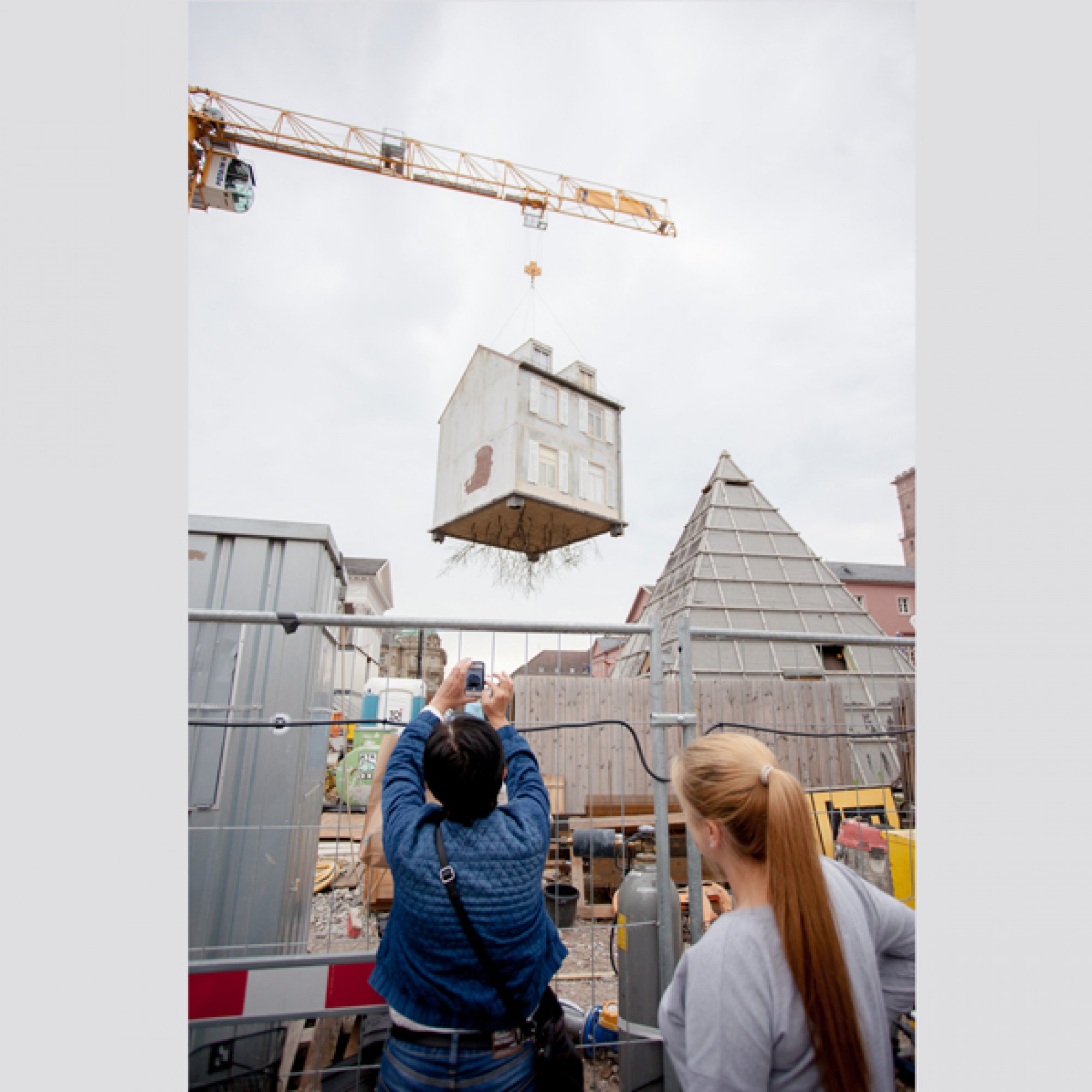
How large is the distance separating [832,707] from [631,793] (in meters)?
3.03

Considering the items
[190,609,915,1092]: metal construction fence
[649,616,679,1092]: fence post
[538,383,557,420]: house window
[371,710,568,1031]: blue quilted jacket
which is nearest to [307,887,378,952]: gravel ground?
[190,609,915,1092]: metal construction fence

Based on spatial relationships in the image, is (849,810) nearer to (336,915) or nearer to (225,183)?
(336,915)

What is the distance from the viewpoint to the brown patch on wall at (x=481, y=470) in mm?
7184

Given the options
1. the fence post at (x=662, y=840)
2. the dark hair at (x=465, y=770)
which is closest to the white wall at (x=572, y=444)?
the fence post at (x=662, y=840)

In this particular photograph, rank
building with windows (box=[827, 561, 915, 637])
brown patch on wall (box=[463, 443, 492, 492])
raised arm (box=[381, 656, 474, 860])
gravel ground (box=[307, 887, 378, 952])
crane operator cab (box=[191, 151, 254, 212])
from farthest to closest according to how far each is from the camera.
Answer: building with windows (box=[827, 561, 915, 637]) < crane operator cab (box=[191, 151, 254, 212]) < brown patch on wall (box=[463, 443, 492, 492]) < gravel ground (box=[307, 887, 378, 952]) < raised arm (box=[381, 656, 474, 860])

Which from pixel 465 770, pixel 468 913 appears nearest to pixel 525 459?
pixel 465 770

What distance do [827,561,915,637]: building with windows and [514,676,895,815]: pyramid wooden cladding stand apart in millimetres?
33216

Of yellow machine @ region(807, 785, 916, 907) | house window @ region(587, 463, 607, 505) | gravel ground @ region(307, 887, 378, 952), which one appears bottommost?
gravel ground @ region(307, 887, 378, 952)

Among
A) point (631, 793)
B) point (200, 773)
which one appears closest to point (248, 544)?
point (200, 773)

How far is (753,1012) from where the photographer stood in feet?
3.81

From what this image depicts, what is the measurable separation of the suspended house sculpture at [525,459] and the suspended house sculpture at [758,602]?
4.29 m

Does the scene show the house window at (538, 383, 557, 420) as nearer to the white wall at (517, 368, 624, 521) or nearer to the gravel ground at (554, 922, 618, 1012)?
the white wall at (517, 368, 624, 521)

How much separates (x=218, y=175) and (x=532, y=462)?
18.4m

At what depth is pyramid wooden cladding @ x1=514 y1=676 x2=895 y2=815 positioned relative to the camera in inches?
298
